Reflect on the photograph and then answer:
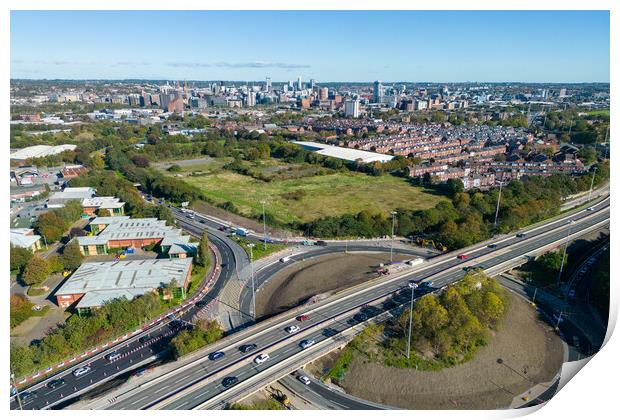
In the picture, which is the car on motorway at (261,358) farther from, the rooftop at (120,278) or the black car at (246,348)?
the rooftop at (120,278)

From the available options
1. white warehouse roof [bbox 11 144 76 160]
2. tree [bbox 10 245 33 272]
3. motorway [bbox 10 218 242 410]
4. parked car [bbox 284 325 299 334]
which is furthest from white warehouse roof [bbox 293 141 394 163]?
tree [bbox 10 245 33 272]

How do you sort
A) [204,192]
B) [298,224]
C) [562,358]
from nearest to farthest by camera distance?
[562,358], [298,224], [204,192]

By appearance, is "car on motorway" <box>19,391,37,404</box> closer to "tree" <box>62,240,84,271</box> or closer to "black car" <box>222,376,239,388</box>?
"black car" <box>222,376,239,388</box>

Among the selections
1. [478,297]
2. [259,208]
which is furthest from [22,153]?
[478,297]

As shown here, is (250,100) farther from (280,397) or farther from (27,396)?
(280,397)

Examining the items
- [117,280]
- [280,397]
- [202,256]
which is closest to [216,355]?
[280,397]

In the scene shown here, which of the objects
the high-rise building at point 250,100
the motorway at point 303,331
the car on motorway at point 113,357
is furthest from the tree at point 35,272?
the high-rise building at point 250,100

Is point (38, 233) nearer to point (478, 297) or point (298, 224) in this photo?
point (298, 224)
